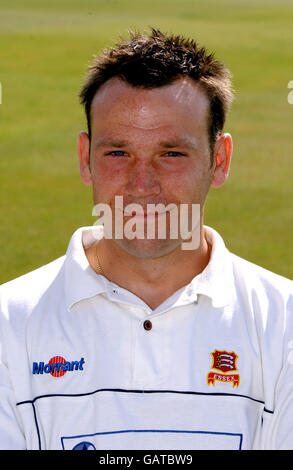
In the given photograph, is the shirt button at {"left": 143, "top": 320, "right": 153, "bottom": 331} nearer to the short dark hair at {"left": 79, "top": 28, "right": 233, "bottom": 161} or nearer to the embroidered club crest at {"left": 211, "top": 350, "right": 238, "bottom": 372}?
the embroidered club crest at {"left": 211, "top": 350, "right": 238, "bottom": 372}

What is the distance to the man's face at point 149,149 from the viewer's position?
227 centimetres

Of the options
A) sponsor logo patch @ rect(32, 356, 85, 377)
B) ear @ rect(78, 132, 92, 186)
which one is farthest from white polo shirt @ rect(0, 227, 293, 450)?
ear @ rect(78, 132, 92, 186)

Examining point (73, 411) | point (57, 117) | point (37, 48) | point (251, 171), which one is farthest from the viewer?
point (37, 48)

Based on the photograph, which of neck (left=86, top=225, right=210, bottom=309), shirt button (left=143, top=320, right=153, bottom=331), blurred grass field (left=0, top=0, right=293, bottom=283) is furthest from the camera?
blurred grass field (left=0, top=0, right=293, bottom=283)

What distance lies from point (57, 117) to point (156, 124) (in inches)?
351

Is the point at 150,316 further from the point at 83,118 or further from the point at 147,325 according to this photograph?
the point at 83,118

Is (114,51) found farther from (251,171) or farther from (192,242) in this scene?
(251,171)

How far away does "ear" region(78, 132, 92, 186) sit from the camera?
251cm

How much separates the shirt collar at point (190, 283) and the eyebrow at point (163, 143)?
1.11ft

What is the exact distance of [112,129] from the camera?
2305 mm

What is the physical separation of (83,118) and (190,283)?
9.05 meters

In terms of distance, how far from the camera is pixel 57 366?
224 centimetres

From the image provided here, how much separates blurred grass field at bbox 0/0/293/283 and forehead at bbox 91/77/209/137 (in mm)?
434
